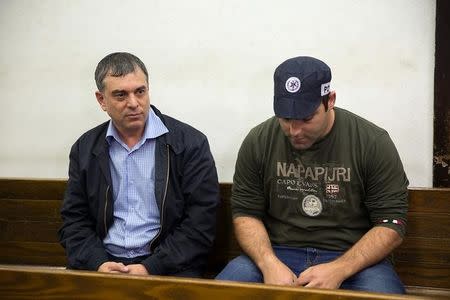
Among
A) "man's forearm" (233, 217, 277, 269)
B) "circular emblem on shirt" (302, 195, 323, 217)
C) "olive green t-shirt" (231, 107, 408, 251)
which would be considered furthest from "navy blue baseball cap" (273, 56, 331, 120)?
"man's forearm" (233, 217, 277, 269)

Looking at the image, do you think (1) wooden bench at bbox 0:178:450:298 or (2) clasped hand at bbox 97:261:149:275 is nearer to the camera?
(2) clasped hand at bbox 97:261:149:275

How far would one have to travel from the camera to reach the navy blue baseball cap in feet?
6.15

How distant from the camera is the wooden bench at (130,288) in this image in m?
1.37

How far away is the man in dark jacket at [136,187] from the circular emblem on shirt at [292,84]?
549mm

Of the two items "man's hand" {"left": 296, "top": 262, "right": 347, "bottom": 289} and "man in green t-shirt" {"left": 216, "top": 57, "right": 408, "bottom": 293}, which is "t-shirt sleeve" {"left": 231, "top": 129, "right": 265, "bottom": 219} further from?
"man's hand" {"left": 296, "top": 262, "right": 347, "bottom": 289}

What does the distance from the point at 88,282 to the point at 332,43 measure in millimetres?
1566

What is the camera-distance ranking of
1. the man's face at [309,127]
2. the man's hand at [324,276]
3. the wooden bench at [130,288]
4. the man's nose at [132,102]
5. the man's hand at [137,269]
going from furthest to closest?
the man's nose at [132,102], the man's hand at [137,269], the man's face at [309,127], the man's hand at [324,276], the wooden bench at [130,288]

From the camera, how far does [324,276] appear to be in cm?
184

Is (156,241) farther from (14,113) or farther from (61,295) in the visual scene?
(14,113)

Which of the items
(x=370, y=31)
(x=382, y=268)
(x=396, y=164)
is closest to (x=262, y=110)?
(x=370, y=31)

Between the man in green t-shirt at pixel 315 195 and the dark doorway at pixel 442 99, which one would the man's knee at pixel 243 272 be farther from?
the dark doorway at pixel 442 99

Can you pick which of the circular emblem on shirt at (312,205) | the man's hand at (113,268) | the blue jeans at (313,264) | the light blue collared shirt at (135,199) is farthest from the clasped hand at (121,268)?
the circular emblem on shirt at (312,205)

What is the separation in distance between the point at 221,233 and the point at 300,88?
924mm

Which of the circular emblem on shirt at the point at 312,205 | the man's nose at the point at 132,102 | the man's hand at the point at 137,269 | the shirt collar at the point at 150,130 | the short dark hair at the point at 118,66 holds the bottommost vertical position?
the man's hand at the point at 137,269
